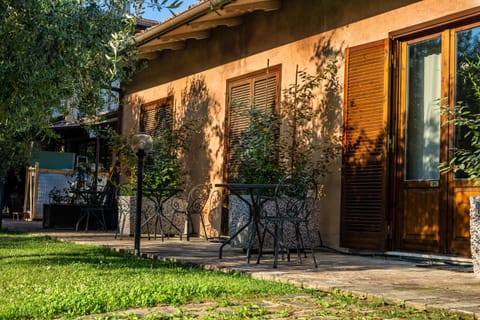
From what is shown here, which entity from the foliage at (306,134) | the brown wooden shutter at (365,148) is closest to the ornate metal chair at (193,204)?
the foliage at (306,134)

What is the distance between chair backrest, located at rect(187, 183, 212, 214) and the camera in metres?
9.52

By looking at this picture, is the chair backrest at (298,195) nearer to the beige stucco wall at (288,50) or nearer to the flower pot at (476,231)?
the beige stucco wall at (288,50)

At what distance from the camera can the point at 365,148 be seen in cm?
723

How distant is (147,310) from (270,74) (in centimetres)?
549

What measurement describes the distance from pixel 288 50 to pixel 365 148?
6.43 ft

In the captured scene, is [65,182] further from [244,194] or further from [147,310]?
[147,310]

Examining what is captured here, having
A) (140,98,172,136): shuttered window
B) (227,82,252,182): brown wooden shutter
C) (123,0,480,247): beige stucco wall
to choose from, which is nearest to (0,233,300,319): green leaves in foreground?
(123,0,480,247): beige stucco wall

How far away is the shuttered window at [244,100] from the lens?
343 inches

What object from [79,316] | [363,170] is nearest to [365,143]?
[363,170]

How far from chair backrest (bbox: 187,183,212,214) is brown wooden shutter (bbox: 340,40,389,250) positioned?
9.03 ft

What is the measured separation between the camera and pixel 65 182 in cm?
1527

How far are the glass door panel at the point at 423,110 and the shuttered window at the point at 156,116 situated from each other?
499 cm

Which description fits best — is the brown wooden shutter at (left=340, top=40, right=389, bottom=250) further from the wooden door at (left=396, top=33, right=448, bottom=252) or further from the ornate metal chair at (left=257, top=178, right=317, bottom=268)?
the ornate metal chair at (left=257, top=178, right=317, bottom=268)

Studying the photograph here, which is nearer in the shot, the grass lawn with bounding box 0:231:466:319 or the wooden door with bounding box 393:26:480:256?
the grass lawn with bounding box 0:231:466:319
